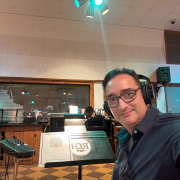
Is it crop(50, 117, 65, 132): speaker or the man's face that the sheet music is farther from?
the man's face

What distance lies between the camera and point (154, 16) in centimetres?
450

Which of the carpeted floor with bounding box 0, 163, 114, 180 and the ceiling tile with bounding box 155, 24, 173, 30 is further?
the ceiling tile with bounding box 155, 24, 173, 30

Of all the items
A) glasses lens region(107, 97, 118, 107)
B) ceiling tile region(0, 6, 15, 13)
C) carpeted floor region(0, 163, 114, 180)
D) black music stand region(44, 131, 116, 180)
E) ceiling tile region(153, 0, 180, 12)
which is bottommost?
carpeted floor region(0, 163, 114, 180)

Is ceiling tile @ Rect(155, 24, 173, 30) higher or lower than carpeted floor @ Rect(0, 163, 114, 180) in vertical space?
higher

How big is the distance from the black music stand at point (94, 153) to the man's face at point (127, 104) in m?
0.71

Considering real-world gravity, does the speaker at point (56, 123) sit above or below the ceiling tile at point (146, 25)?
below

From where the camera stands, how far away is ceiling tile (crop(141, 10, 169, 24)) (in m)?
4.36

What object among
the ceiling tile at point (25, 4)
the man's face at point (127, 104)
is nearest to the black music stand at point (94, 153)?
the man's face at point (127, 104)

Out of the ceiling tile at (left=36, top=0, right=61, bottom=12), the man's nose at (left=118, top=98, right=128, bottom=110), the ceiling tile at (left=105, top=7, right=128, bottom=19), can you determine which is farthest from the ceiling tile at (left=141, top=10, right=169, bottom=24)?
the man's nose at (left=118, top=98, right=128, bottom=110)

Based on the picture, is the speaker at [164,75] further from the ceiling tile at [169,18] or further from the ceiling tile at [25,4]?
the ceiling tile at [25,4]

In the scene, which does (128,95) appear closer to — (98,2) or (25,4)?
(98,2)

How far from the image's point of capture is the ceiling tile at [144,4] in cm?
386

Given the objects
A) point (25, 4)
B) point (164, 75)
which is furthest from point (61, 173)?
point (25, 4)

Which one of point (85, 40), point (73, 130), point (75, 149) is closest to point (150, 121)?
point (75, 149)
